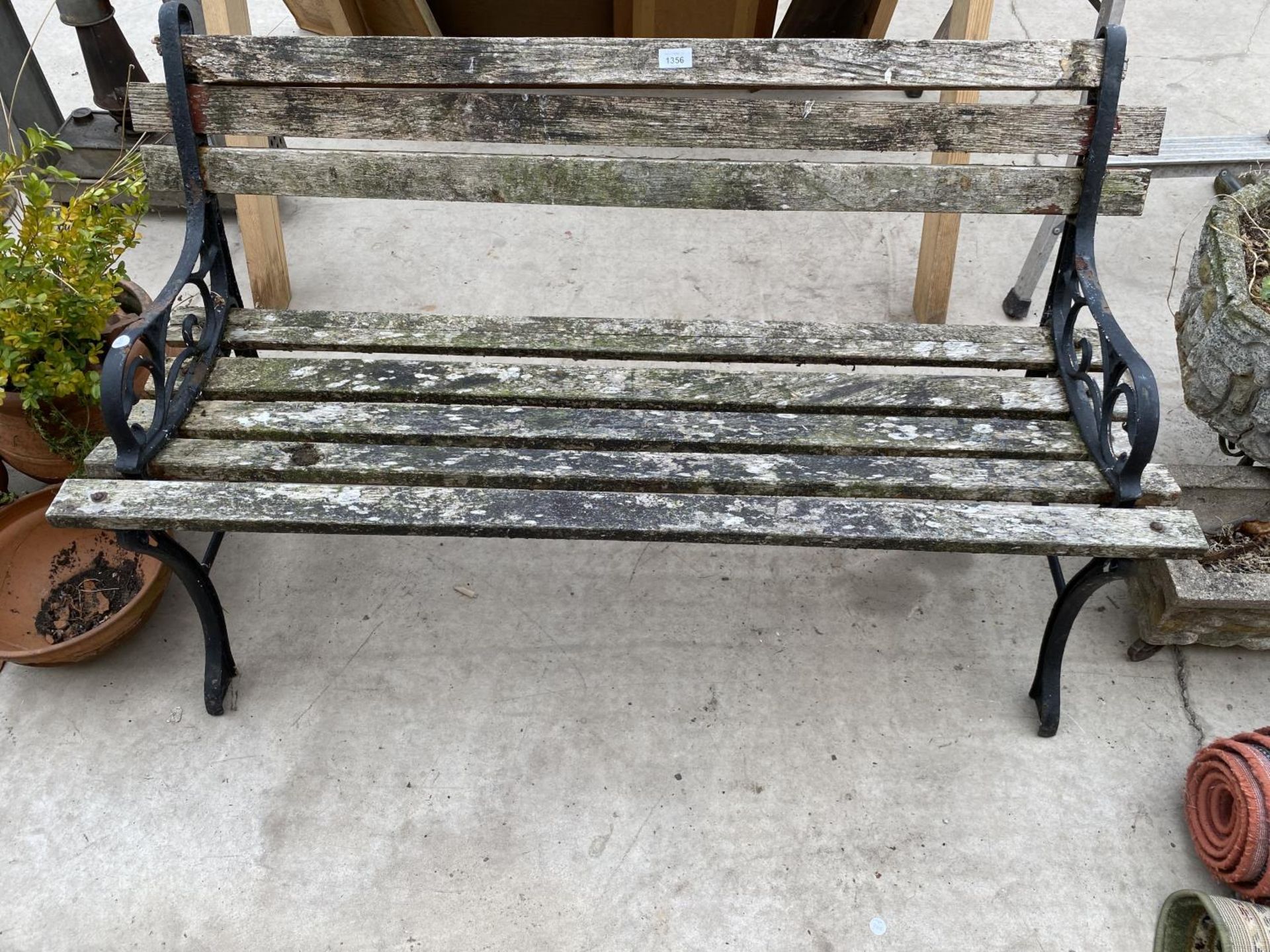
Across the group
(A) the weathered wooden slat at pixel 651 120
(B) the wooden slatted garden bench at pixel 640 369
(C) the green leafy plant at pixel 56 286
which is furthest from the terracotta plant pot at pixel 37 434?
(A) the weathered wooden slat at pixel 651 120

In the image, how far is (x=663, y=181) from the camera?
7.61 feet

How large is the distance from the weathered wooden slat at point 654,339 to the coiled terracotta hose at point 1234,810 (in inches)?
37.1

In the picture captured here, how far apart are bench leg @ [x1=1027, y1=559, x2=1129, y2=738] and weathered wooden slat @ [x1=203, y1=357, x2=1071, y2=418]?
15.6 inches

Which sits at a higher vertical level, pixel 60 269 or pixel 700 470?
pixel 60 269

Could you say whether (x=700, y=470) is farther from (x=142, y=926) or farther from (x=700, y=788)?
(x=142, y=926)

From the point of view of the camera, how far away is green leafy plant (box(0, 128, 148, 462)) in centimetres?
227

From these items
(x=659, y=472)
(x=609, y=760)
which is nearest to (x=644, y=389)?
(x=659, y=472)

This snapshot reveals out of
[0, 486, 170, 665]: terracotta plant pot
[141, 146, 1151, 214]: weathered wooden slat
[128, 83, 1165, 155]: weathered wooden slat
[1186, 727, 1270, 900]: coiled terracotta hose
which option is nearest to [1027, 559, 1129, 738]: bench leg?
[1186, 727, 1270, 900]: coiled terracotta hose

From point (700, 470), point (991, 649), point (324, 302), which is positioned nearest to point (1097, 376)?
point (991, 649)

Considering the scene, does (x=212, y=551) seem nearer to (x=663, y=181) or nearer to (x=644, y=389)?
(x=644, y=389)

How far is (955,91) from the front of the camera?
297cm

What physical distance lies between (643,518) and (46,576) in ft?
5.49

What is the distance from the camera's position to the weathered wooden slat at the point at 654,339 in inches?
94.2

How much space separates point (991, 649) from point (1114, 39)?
1.45 metres
